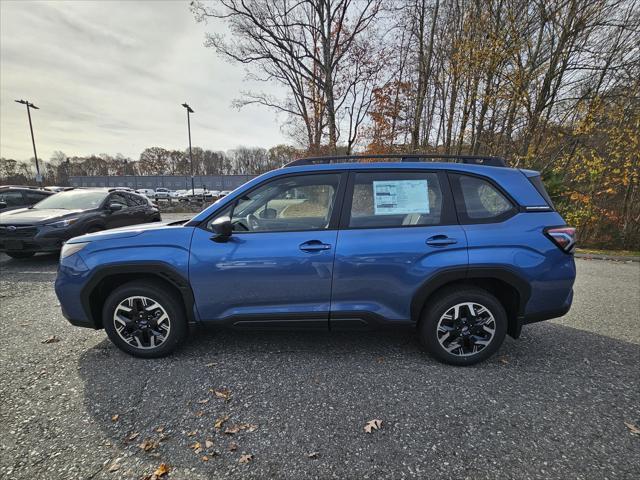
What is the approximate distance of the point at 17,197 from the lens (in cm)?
943

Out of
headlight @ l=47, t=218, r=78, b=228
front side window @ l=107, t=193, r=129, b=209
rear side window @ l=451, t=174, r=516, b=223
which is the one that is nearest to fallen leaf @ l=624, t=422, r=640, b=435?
rear side window @ l=451, t=174, r=516, b=223

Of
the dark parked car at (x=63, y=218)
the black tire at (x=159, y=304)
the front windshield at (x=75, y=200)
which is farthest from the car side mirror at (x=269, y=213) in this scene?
the front windshield at (x=75, y=200)

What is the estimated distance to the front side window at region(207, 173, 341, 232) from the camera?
2734mm

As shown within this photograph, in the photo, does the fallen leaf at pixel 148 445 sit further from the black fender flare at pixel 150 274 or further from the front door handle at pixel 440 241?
the front door handle at pixel 440 241

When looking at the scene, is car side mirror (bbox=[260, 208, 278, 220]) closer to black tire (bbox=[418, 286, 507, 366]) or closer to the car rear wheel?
black tire (bbox=[418, 286, 507, 366])

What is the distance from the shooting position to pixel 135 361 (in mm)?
2854

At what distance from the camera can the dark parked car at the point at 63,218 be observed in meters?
6.07

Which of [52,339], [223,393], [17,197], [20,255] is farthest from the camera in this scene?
[17,197]

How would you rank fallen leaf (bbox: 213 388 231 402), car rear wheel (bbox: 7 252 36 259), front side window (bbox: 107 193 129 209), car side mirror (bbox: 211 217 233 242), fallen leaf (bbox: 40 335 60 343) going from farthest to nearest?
front side window (bbox: 107 193 129 209) < car rear wheel (bbox: 7 252 36 259) < fallen leaf (bbox: 40 335 60 343) < car side mirror (bbox: 211 217 233 242) < fallen leaf (bbox: 213 388 231 402)

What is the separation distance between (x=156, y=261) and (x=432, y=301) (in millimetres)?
2595

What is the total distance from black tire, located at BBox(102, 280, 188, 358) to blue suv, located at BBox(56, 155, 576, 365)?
0.01 meters

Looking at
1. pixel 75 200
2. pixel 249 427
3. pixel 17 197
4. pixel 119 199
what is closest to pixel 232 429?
pixel 249 427

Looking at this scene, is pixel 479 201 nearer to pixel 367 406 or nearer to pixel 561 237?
pixel 561 237

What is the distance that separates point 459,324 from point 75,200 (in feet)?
29.3
